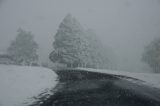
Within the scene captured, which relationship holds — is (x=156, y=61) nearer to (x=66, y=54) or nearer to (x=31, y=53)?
(x=66, y=54)

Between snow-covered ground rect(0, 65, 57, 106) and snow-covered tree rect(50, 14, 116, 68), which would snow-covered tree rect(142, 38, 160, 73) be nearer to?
snow-covered tree rect(50, 14, 116, 68)

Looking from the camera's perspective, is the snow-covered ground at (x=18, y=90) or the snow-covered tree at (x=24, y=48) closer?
the snow-covered ground at (x=18, y=90)

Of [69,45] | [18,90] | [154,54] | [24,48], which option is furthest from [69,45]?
[18,90]

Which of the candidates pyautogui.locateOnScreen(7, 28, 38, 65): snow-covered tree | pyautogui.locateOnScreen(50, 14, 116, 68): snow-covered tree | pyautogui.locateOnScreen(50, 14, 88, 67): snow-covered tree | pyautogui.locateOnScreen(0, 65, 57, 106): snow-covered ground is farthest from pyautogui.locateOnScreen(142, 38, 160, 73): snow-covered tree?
pyautogui.locateOnScreen(0, 65, 57, 106): snow-covered ground

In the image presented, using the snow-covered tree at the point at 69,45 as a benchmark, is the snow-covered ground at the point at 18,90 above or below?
below

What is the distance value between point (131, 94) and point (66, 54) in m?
22.5

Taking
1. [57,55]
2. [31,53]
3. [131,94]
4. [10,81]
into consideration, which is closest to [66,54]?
[57,55]

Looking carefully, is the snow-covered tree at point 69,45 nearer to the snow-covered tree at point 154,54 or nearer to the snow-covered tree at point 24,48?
the snow-covered tree at point 24,48

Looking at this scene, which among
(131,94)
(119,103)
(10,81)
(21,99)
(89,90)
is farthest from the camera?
(10,81)

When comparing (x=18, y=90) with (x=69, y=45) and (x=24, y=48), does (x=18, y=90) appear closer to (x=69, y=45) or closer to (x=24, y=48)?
(x=69, y=45)

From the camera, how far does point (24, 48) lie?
38.7 m

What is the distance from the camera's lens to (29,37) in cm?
3947

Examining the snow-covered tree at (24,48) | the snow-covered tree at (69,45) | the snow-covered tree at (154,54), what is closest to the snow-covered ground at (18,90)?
the snow-covered tree at (69,45)

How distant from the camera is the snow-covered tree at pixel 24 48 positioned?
3823 centimetres
